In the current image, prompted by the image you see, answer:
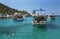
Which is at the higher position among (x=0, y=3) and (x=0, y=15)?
(x=0, y=3)

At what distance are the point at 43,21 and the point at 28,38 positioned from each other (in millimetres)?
18369

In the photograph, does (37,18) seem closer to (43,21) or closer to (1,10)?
(43,21)

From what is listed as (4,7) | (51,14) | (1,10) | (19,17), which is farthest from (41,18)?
(4,7)

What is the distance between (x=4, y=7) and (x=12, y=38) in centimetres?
7554

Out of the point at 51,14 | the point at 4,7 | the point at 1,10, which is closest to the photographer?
the point at 51,14

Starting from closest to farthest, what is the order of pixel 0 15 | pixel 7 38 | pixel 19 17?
pixel 7 38 → pixel 19 17 → pixel 0 15

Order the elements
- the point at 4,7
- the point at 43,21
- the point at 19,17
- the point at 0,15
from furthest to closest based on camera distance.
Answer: the point at 4,7 < the point at 0,15 < the point at 19,17 < the point at 43,21

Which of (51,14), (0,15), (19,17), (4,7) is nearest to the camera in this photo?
(19,17)

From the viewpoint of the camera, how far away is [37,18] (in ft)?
115

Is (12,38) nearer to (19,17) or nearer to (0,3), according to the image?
(19,17)

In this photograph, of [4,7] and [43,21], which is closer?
[43,21]

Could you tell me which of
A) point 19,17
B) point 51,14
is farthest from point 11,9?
point 19,17

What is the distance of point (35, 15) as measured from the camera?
1394 inches

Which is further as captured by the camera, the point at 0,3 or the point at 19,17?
the point at 0,3
